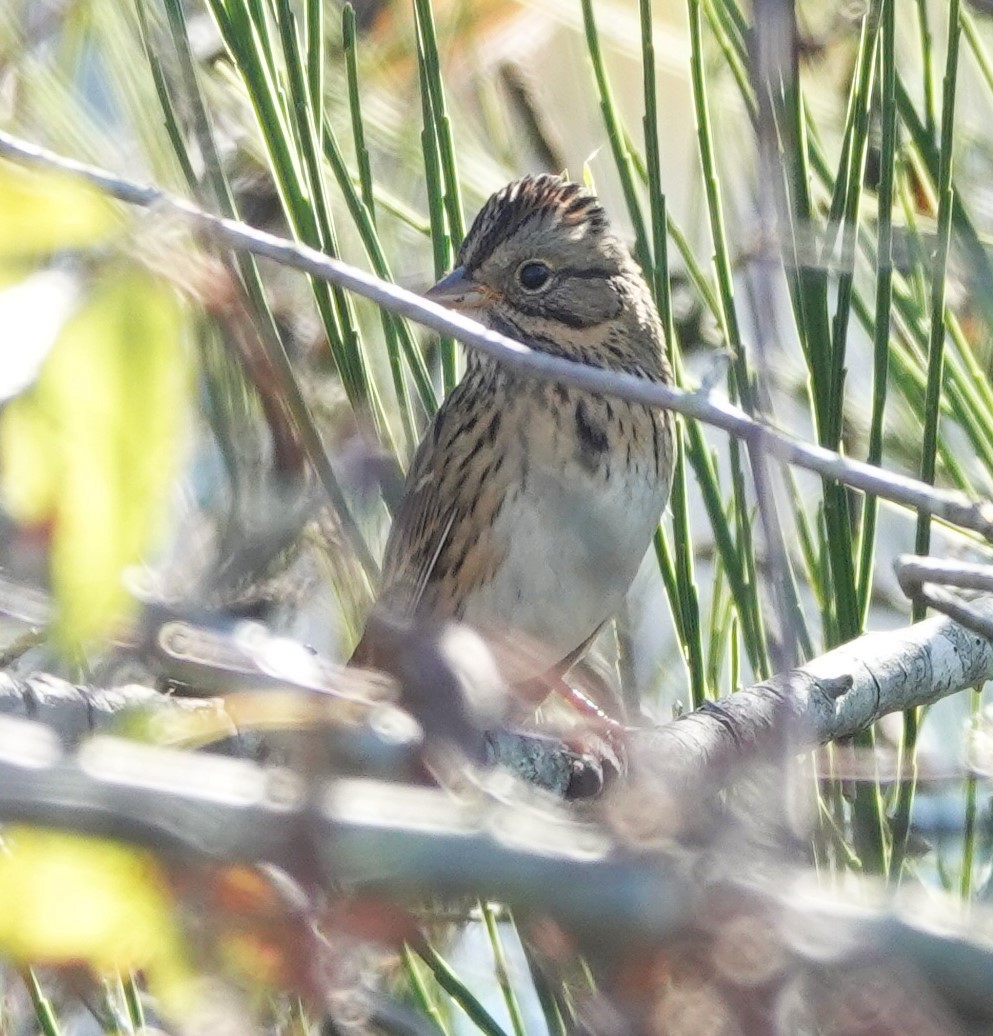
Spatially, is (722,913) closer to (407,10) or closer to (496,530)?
(496,530)

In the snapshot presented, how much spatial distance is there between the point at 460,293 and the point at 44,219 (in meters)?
2.44

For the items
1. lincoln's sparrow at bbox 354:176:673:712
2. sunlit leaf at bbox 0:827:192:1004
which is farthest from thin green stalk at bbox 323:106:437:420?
sunlit leaf at bbox 0:827:192:1004

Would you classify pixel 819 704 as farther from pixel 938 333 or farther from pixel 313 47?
pixel 313 47

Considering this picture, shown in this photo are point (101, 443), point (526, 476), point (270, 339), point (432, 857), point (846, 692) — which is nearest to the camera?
point (432, 857)

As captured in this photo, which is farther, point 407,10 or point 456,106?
point 407,10

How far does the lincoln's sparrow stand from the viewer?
11.0ft

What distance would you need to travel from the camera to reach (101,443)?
95 centimetres

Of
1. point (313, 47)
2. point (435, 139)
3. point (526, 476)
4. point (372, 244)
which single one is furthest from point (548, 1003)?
point (526, 476)

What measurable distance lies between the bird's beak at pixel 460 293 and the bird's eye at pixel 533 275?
149 millimetres

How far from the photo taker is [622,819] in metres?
0.76

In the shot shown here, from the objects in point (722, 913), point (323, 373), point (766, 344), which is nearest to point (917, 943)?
point (722, 913)

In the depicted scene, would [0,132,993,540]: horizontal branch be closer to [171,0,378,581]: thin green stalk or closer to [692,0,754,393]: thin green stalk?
[171,0,378,581]: thin green stalk

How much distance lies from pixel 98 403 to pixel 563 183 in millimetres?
2552

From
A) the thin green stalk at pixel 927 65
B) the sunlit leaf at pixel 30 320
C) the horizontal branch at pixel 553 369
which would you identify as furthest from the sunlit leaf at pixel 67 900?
the thin green stalk at pixel 927 65
